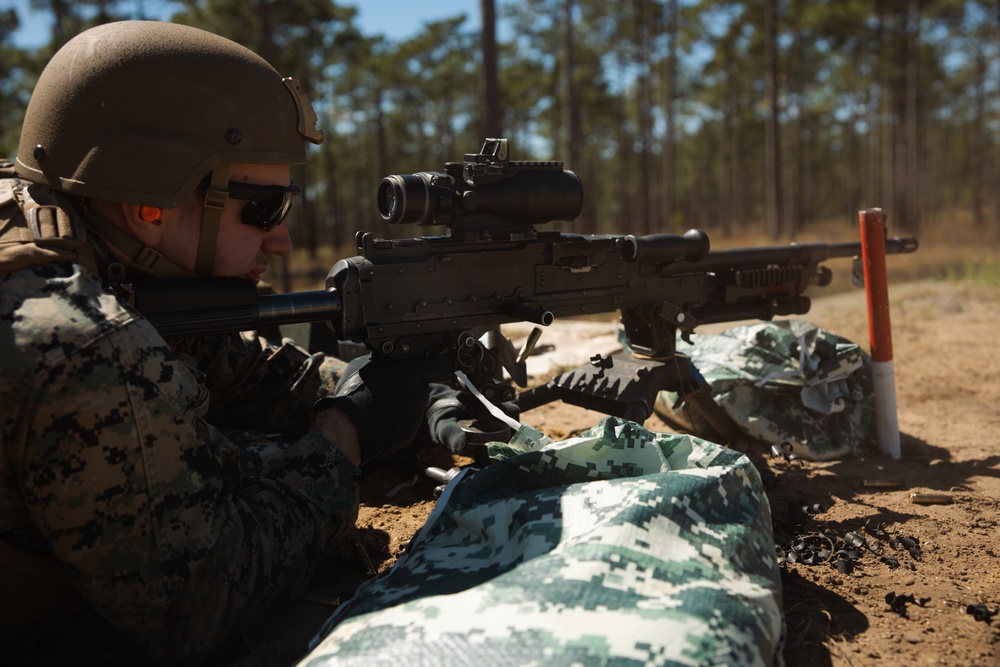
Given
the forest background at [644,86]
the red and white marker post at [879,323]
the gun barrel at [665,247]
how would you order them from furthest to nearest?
the forest background at [644,86], the red and white marker post at [879,323], the gun barrel at [665,247]

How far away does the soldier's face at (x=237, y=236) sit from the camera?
2.29m

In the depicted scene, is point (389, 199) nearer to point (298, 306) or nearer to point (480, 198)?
point (480, 198)

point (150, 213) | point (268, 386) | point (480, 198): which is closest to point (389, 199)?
point (480, 198)

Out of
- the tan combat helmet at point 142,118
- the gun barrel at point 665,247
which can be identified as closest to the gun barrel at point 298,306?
the tan combat helmet at point 142,118

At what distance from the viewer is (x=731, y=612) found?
167 centimetres

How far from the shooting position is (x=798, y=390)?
4105 millimetres

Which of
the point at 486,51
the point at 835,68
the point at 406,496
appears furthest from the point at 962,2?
the point at 406,496

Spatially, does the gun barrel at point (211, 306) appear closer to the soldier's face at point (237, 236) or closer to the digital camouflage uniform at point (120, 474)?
the soldier's face at point (237, 236)

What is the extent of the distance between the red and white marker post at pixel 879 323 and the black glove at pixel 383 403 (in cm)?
269

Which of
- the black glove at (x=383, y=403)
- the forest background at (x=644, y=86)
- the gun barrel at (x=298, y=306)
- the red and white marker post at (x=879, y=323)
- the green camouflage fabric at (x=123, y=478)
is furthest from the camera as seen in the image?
the forest background at (x=644, y=86)

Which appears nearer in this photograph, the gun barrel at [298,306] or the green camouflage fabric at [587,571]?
the green camouflage fabric at [587,571]

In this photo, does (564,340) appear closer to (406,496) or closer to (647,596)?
(406,496)

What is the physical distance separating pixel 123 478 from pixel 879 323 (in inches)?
148

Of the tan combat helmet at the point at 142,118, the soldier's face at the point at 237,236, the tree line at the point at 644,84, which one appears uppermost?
the tree line at the point at 644,84
